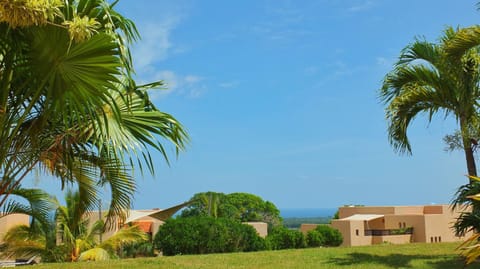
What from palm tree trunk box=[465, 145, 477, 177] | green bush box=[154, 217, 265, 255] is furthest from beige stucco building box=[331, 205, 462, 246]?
palm tree trunk box=[465, 145, 477, 177]

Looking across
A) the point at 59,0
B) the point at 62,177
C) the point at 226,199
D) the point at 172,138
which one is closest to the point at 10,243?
the point at 62,177

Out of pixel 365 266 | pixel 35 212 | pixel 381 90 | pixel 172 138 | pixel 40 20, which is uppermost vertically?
pixel 381 90

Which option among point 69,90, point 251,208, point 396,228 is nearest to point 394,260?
point 69,90

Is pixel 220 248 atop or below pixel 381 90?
below

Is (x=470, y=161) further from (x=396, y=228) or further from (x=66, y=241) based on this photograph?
(x=396, y=228)

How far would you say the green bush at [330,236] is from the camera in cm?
2578

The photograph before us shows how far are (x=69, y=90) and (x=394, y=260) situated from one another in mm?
7945

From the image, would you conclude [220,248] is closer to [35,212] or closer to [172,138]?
[35,212]

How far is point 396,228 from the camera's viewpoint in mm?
30094

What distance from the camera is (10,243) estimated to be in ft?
48.4

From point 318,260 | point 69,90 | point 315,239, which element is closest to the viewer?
point 69,90

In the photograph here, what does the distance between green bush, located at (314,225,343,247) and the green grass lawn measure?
43.1 ft

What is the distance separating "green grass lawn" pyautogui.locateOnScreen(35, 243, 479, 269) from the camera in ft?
33.3

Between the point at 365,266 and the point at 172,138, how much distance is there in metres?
5.60
